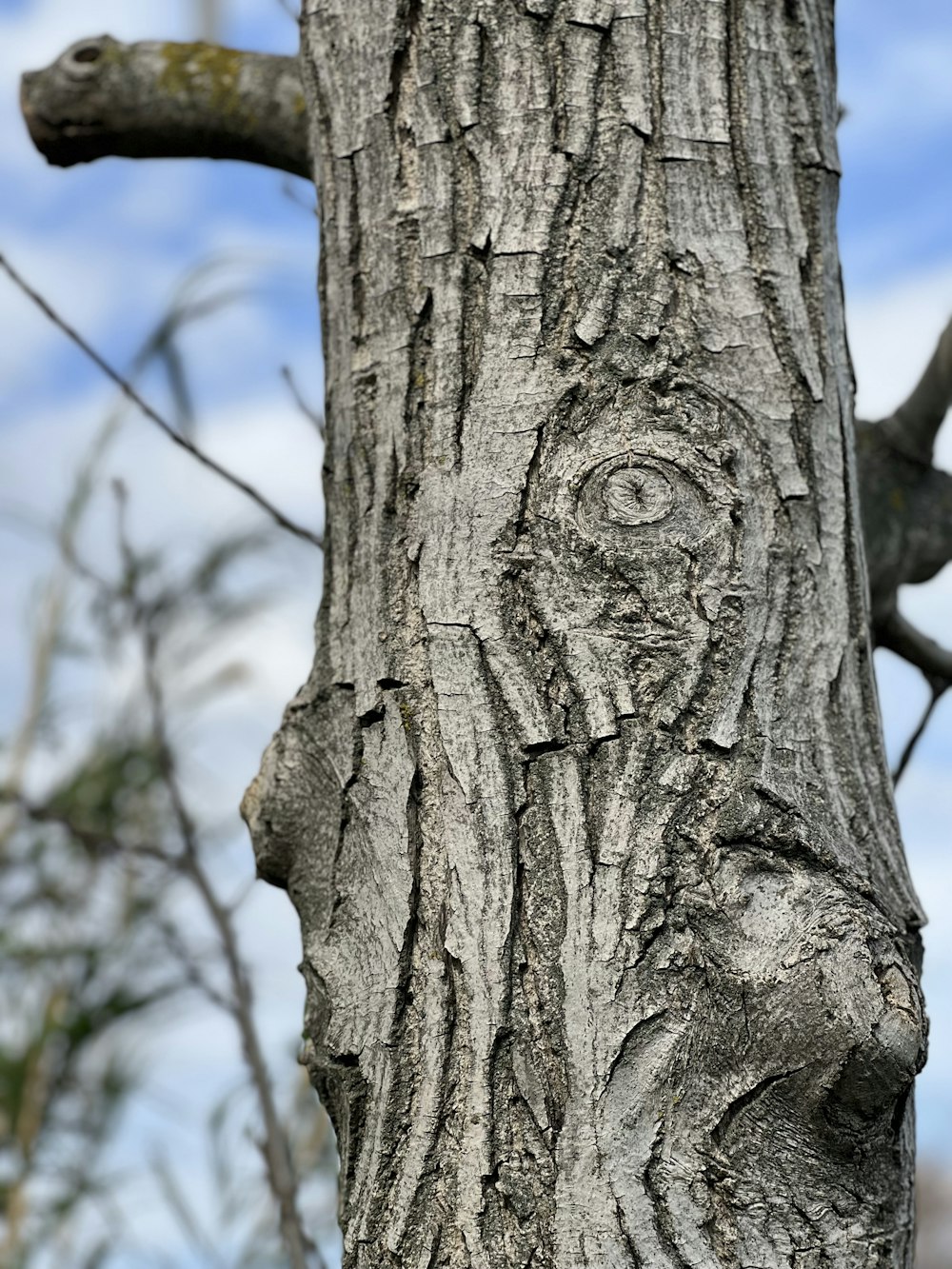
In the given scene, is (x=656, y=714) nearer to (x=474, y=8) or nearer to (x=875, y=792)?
(x=875, y=792)

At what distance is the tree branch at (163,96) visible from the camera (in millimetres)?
1650

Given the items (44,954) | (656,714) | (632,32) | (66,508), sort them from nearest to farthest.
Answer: (656,714)
(632,32)
(66,508)
(44,954)

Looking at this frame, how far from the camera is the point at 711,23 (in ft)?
3.37

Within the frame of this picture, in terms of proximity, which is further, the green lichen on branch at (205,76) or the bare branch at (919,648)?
the bare branch at (919,648)

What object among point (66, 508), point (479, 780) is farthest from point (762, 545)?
point (66, 508)

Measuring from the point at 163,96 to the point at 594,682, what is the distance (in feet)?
3.93

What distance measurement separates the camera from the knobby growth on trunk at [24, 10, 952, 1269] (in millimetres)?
823

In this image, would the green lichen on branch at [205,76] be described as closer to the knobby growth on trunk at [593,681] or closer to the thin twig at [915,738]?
the knobby growth on trunk at [593,681]

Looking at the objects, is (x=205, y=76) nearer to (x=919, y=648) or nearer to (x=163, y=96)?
(x=163, y=96)

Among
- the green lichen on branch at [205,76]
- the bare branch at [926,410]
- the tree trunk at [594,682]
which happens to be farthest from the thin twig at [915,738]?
the green lichen on branch at [205,76]

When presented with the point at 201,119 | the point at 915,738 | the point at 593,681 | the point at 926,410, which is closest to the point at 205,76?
the point at 201,119

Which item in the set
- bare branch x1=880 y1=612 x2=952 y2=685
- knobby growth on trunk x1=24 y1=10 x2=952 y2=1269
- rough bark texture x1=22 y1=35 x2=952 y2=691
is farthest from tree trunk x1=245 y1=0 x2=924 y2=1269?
bare branch x1=880 y1=612 x2=952 y2=685

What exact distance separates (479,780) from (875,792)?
321mm

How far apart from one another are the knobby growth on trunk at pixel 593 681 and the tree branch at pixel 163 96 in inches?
22.9
